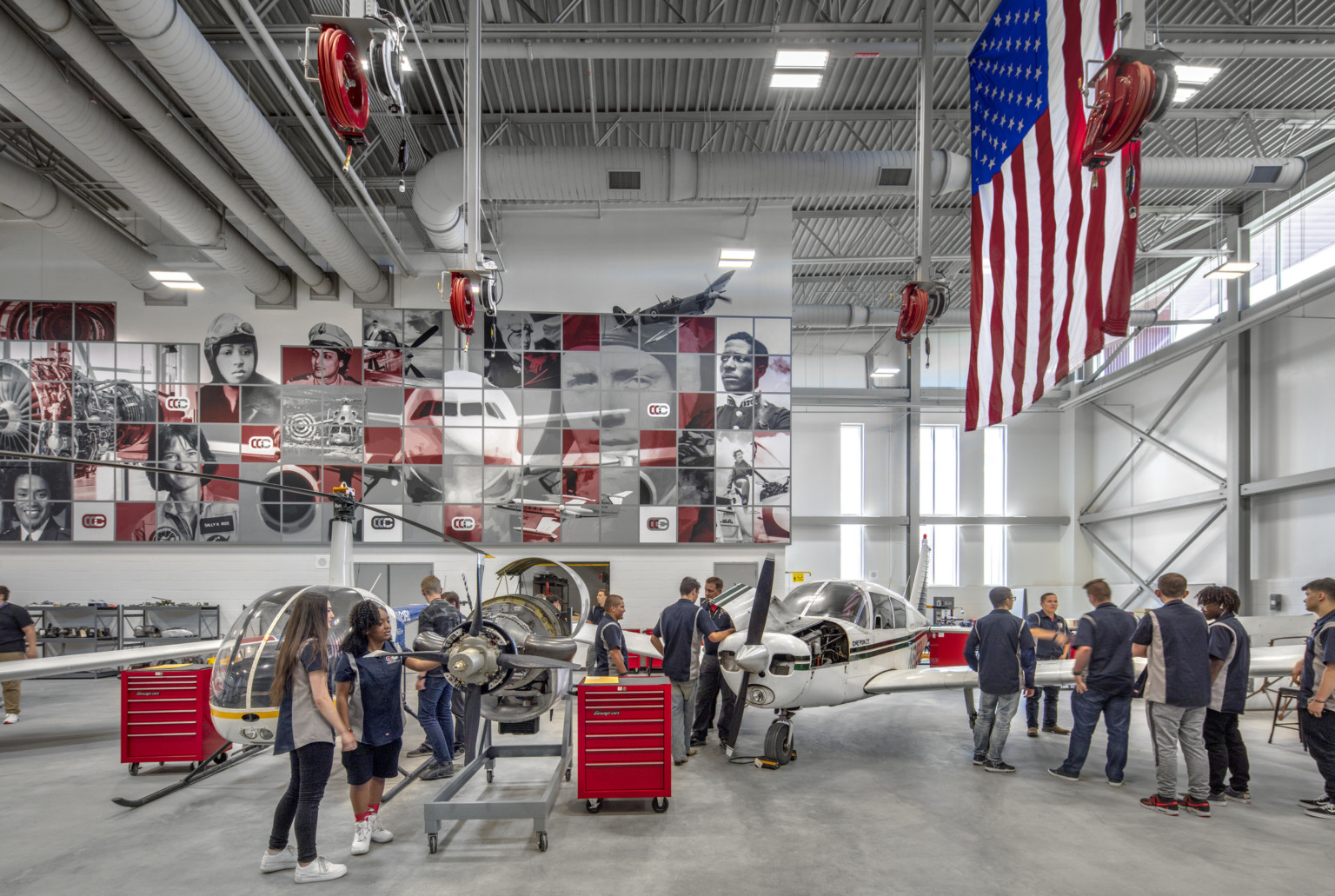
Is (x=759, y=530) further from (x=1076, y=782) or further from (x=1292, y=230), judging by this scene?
(x=1292, y=230)

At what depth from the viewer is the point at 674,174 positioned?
12445mm

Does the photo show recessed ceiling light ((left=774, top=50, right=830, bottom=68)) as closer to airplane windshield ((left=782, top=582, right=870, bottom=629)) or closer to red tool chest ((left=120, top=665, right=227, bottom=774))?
airplane windshield ((left=782, top=582, right=870, bottom=629))

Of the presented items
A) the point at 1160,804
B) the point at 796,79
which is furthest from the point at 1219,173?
the point at 1160,804

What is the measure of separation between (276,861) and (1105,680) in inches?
274

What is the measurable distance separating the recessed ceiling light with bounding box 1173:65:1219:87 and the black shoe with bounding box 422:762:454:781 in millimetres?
11097

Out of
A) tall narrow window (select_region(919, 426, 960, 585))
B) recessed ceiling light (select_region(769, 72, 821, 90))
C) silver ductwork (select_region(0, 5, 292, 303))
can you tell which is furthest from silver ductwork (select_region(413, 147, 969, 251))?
tall narrow window (select_region(919, 426, 960, 585))

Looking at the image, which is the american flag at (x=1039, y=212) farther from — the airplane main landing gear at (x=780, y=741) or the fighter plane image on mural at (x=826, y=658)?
the airplane main landing gear at (x=780, y=741)

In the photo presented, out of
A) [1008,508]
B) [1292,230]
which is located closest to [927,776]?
[1292,230]

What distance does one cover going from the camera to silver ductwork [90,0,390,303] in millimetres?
7359

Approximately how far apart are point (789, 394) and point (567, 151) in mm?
7069

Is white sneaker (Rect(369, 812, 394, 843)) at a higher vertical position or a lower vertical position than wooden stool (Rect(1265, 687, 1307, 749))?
higher

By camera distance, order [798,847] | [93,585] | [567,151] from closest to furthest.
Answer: [798,847] → [567,151] → [93,585]

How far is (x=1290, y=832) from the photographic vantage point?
591cm

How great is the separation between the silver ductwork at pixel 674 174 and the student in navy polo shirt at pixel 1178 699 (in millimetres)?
8245
